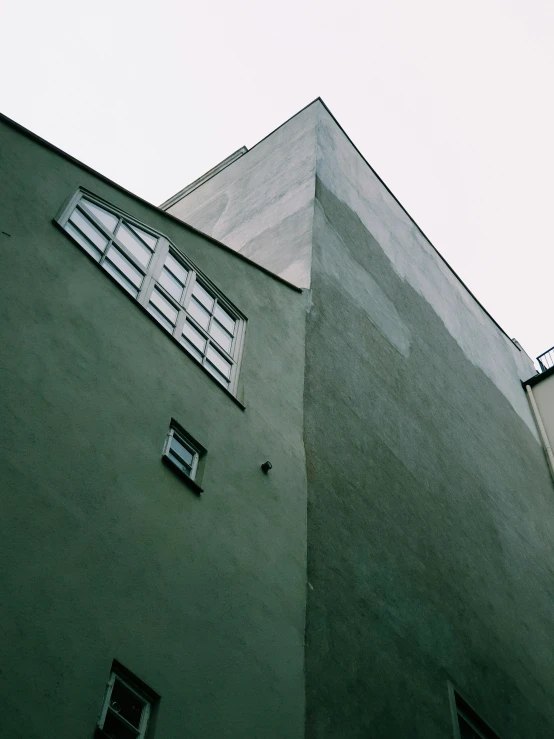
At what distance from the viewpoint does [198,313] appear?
34.1 ft

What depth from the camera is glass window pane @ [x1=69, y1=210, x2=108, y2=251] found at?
9.04 metres

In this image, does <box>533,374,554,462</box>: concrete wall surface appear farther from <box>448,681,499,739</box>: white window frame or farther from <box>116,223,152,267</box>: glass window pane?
<box>116,223,152,267</box>: glass window pane

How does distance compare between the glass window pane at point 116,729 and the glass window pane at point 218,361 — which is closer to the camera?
the glass window pane at point 116,729

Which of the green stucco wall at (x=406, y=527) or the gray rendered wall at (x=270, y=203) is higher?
the gray rendered wall at (x=270, y=203)

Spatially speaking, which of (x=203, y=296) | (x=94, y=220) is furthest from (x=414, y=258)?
(x=94, y=220)

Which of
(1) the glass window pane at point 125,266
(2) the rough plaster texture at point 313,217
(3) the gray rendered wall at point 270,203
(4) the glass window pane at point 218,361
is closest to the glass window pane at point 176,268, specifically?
(1) the glass window pane at point 125,266

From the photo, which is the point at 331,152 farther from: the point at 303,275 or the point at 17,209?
the point at 17,209

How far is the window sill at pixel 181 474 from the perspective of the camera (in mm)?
7715

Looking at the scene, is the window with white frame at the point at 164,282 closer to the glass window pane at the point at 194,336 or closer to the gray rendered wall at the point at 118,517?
the glass window pane at the point at 194,336

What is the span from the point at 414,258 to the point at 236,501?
502 inches

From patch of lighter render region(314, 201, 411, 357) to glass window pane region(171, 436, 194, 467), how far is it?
683 centimetres

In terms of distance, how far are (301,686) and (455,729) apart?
300cm

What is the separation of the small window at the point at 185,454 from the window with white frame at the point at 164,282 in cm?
130

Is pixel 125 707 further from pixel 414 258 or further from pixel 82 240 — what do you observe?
pixel 414 258
